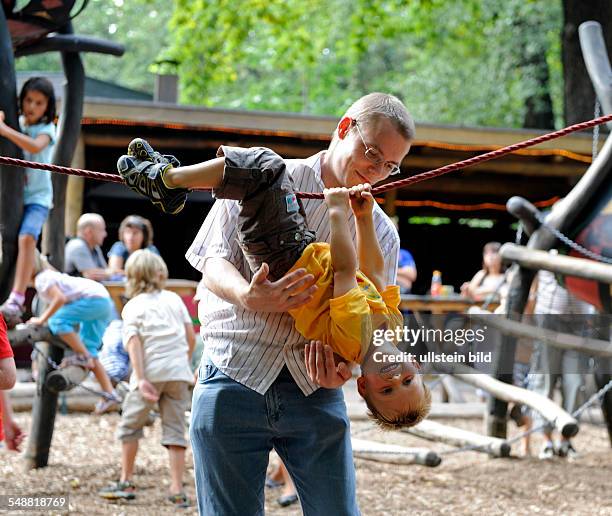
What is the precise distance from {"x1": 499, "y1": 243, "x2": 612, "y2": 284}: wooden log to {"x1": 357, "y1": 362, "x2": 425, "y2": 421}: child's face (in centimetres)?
345

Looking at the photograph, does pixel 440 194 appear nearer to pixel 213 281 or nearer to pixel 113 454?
pixel 113 454

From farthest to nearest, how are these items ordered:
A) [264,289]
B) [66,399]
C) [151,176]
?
[66,399]
[151,176]
[264,289]

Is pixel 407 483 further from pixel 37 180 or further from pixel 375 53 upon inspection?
pixel 375 53

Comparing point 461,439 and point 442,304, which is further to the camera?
point 442,304

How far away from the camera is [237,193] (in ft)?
6.95

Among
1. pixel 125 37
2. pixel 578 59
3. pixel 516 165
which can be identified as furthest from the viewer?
pixel 125 37

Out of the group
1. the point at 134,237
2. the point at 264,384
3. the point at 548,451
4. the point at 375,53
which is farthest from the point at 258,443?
the point at 375,53

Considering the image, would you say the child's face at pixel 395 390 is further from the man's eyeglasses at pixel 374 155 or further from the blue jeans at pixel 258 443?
the man's eyeglasses at pixel 374 155

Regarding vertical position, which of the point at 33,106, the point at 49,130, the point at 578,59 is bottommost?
the point at 49,130

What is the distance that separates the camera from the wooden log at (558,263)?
555 cm

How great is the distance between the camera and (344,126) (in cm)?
229

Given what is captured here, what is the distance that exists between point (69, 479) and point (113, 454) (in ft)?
3.25

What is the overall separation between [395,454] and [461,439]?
519 mm

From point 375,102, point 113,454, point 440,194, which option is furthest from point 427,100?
point 375,102
